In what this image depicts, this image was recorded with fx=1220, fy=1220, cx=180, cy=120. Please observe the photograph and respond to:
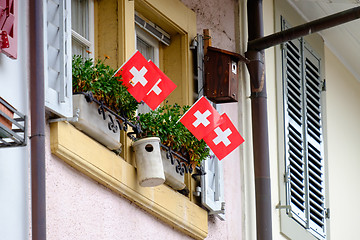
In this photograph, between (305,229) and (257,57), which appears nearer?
(257,57)

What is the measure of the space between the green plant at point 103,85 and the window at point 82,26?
0.24 metres

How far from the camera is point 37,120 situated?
25.3 ft

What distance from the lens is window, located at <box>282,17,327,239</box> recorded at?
12.2 m

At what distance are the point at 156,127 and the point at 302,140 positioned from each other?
11.0 feet

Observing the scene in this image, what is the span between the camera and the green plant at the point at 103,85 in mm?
8586

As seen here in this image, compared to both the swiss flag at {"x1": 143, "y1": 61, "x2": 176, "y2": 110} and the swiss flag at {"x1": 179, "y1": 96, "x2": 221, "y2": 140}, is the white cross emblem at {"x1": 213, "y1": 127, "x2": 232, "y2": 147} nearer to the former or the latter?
the swiss flag at {"x1": 179, "y1": 96, "x2": 221, "y2": 140}

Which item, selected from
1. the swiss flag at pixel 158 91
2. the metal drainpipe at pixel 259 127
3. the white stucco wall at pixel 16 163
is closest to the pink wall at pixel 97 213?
the white stucco wall at pixel 16 163

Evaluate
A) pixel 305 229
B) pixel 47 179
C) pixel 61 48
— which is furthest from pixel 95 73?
pixel 305 229

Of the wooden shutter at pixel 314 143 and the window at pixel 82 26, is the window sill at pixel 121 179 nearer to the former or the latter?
the window at pixel 82 26

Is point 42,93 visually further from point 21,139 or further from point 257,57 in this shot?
point 257,57

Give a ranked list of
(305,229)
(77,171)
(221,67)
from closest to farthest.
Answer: (77,171)
(221,67)
(305,229)

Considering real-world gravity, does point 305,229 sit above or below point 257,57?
below

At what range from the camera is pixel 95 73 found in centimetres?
867

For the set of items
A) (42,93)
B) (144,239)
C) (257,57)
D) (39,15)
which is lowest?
(144,239)
